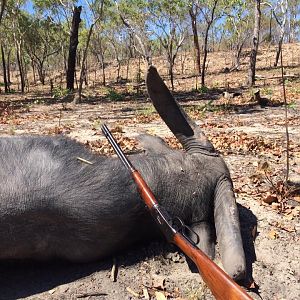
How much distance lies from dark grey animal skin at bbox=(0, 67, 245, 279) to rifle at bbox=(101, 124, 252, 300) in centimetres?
18

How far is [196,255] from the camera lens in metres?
2.43

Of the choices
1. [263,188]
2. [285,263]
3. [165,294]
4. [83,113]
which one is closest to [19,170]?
[165,294]

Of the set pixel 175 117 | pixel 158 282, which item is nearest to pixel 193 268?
pixel 158 282

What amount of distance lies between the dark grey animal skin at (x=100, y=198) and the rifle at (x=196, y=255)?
0.18 metres

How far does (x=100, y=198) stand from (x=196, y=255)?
82cm

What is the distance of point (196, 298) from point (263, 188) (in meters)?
1.67

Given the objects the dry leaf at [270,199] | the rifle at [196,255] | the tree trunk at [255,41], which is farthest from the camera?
the tree trunk at [255,41]

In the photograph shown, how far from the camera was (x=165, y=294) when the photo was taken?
9.16 feet

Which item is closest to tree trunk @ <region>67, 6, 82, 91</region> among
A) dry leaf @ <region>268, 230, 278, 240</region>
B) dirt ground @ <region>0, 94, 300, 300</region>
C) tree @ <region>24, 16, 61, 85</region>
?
tree @ <region>24, 16, 61, 85</region>

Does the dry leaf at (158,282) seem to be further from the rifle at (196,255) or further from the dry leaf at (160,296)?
the rifle at (196,255)

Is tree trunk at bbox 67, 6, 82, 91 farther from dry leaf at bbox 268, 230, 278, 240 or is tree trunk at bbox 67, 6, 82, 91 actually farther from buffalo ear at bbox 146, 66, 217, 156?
dry leaf at bbox 268, 230, 278, 240

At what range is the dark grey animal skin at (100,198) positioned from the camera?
9.19 ft

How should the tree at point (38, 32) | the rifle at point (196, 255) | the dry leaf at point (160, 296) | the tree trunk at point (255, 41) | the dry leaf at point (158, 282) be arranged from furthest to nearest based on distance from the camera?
the tree at point (38, 32) < the tree trunk at point (255, 41) < the dry leaf at point (158, 282) < the dry leaf at point (160, 296) < the rifle at point (196, 255)

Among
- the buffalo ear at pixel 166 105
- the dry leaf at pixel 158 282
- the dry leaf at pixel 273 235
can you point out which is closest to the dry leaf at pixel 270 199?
the dry leaf at pixel 273 235
